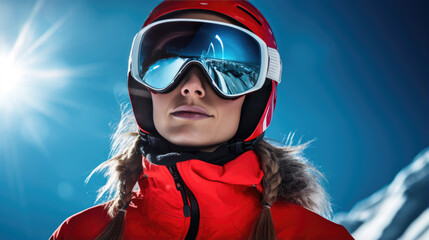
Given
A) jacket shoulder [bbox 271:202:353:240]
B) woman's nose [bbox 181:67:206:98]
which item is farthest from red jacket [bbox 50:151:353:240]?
woman's nose [bbox 181:67:206:98]

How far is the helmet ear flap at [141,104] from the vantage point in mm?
1903

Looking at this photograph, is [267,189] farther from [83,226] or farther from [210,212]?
[83,226]

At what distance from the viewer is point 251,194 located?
1613 millimetres

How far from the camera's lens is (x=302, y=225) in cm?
148

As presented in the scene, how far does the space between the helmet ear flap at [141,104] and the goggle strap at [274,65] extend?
0.78 m

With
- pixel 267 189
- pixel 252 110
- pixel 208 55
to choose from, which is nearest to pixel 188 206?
pixel 267 189

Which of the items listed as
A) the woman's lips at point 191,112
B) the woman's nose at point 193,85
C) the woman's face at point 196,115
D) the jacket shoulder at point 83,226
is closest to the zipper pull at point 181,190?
the woman's face at point 196,115

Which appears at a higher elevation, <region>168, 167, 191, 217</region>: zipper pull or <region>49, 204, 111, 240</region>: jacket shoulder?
<region>168, 167, 191, 217</region>: zipper pull

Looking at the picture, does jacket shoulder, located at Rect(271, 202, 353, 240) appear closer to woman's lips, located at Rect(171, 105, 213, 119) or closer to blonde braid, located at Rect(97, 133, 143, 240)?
woman's lips, located at Rect(171, 105, 213, 119)

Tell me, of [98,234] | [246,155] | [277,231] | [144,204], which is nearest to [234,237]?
[277,231]

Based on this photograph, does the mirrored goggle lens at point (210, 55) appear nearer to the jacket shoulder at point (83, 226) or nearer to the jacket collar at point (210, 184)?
the jacket collar at point (210, 184)

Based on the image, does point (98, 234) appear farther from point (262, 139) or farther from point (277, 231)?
point (262, 139)

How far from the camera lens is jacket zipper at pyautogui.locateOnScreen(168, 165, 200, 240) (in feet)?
4.73

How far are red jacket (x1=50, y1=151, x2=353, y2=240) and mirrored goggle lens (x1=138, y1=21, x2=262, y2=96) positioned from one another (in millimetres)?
427
